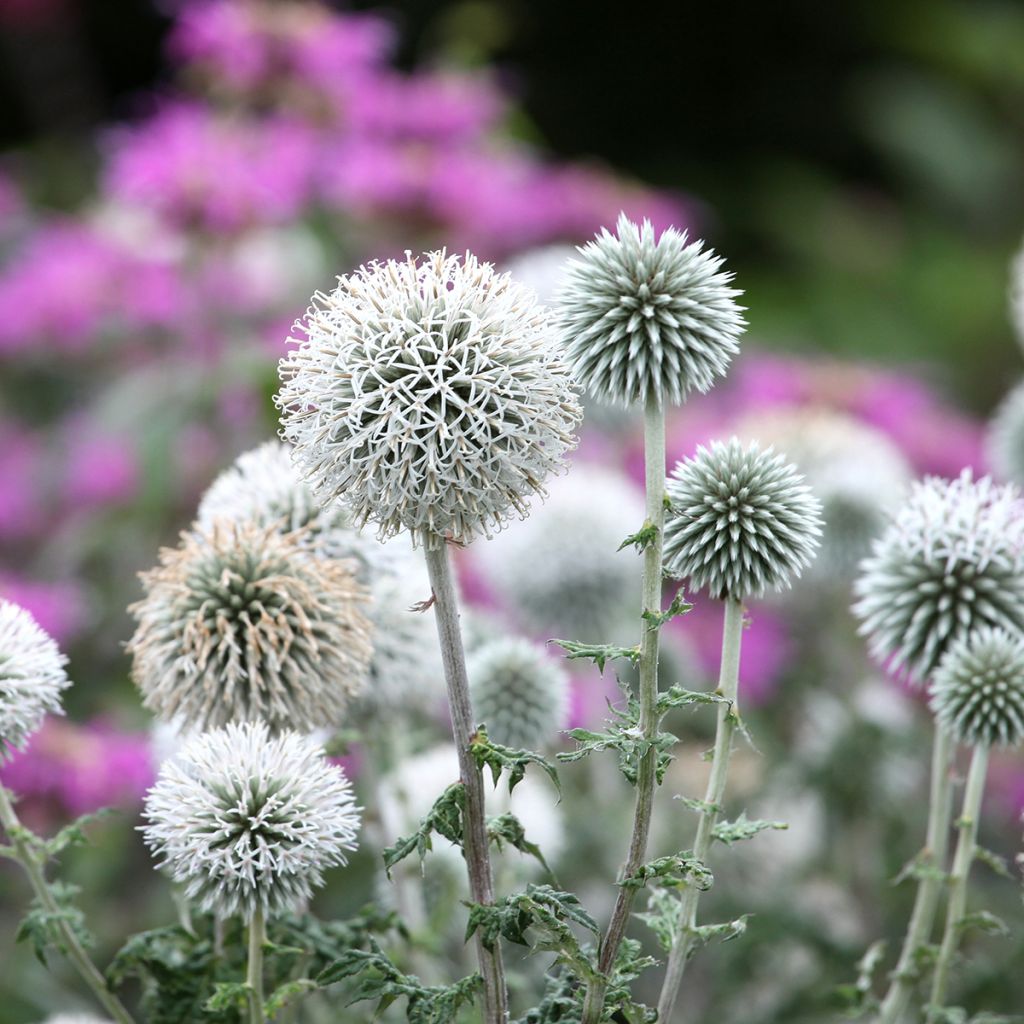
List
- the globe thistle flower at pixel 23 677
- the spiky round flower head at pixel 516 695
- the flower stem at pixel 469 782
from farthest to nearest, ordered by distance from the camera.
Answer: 1. the spiky round flower head at pixel 516 695
2. the globe thistle flower at pixel 23 677
3. the flower stem at pixel 469 782

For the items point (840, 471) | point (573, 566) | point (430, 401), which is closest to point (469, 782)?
point (430, 401)

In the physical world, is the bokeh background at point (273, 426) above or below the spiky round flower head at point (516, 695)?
above

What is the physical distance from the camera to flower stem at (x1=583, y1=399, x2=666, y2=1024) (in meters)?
1.69

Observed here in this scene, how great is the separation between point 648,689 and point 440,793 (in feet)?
3.85

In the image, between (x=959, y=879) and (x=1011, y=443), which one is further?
(x=1011, y=443)

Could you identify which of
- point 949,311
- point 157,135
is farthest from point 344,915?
point 949,311

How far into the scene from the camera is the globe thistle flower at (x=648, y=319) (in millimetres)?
1792

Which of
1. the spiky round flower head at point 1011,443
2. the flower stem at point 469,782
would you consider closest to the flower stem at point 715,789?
the flower stem at point 469,782

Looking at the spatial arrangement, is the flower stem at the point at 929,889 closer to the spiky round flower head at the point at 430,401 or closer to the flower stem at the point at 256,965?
the spiky round flower head at the point at 430,401

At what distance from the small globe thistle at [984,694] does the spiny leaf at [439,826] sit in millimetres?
884

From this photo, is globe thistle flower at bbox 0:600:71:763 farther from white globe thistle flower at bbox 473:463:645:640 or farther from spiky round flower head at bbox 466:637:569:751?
white globe thistle flower at bbox 473:463:645:640

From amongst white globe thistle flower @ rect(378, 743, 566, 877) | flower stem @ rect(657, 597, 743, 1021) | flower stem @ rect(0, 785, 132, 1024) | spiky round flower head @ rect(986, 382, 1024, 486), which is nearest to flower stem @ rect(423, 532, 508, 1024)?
flower stem @ rect(657, 597, 743, 1021)

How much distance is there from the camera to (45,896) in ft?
6.19

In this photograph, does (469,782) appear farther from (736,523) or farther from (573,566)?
(573,566)
